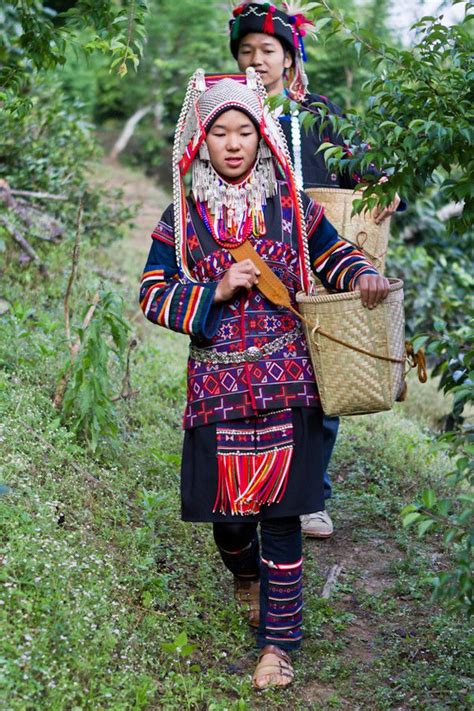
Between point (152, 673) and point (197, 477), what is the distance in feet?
2.28

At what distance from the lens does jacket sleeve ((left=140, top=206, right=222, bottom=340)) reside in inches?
138

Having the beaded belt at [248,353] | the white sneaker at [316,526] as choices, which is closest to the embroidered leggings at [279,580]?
the beaded belt at [248,353]

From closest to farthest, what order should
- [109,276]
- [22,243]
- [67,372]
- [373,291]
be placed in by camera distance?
[373,291]
[67,372]
[22,243]
[109,276]

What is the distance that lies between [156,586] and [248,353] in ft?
3.42

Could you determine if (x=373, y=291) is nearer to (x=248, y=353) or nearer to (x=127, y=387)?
(x=248, y=353)

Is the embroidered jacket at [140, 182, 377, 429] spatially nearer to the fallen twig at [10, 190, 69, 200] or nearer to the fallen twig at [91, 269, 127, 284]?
the fallen twig at [10, 190, 69, 200]

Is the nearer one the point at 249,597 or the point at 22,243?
the point at 249,597

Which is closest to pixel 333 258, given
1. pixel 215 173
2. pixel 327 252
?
pixel 327 252

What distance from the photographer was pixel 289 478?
3.60m

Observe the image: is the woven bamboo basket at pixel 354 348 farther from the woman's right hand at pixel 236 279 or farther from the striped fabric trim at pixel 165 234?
the striped fabric trim at pixel 165 234

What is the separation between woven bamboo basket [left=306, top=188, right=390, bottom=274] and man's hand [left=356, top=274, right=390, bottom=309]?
958mm

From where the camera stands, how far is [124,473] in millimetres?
4805

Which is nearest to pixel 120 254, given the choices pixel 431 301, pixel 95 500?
pixel 431 301

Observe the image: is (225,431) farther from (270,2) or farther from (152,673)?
(270,2)
